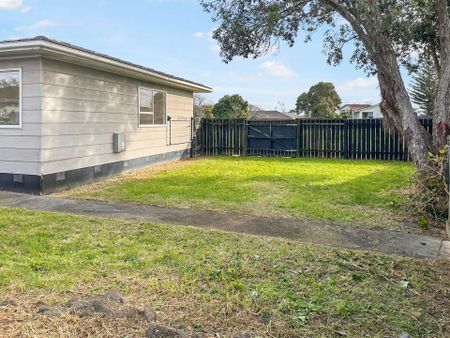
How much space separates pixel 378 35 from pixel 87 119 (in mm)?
6141

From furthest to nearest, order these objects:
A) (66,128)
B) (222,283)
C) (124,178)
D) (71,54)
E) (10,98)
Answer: (124,178), (66,128), (10,98), (71,54), (222,283)

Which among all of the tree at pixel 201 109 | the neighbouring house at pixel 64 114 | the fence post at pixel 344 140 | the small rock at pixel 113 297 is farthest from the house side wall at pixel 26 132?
the tree at pixel 201 109

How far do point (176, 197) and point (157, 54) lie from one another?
1263 centimetres

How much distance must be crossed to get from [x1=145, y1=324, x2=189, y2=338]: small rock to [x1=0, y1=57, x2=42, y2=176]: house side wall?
19.8ft

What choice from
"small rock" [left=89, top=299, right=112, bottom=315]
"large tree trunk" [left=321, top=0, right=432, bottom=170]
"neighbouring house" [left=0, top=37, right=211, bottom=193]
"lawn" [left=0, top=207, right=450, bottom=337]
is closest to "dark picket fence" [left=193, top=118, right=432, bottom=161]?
"neighbouring house" [left=0, top=37, right=211, bottom=193]

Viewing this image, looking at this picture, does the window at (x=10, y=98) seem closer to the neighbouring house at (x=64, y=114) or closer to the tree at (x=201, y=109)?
the neighbouring house at (x=64, y=114)

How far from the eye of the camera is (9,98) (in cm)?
787

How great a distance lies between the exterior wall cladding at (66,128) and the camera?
25.0 feet

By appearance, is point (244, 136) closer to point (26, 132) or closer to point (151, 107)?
point (151, 107)

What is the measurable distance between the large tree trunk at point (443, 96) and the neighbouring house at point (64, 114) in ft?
21.2

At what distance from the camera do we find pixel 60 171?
26.9 feet

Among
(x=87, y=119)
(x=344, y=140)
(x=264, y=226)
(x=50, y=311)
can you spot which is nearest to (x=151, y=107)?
(x=87, y=119)

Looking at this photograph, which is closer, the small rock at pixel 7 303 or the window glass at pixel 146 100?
the small rock at pixel 7 303

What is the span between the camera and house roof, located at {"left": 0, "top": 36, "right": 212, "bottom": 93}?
7.02 meters
